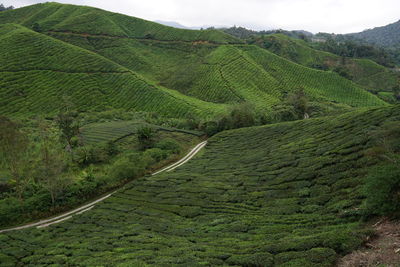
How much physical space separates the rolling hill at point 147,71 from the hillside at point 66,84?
0.35 m

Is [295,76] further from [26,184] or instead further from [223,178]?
[26,184]

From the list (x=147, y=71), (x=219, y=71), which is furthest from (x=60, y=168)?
(x=147, y=71)

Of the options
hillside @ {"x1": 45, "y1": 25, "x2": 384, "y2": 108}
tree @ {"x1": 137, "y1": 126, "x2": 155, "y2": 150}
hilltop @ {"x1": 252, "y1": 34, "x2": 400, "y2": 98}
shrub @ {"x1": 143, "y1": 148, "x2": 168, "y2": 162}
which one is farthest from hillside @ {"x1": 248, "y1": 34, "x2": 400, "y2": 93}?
shrub @ {"x1": 143, "y1": 148, "x2": 168, "y2": 162}

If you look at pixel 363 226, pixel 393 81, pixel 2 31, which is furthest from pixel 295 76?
pixel 2 31

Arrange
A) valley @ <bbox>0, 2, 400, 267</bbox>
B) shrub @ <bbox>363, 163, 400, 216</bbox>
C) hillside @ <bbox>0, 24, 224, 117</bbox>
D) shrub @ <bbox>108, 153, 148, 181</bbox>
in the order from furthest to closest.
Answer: hillside @ <bbox>0, 24, 224, 117</bbox>
shrub @ <bbox>108, 153, 148, 181</bbox>
valley @ <bbox>0, 2, 400, 267</bbox>
shrub @ <bbox>363, 163, 400, 216</bbox>

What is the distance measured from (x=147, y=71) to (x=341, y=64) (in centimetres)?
12666

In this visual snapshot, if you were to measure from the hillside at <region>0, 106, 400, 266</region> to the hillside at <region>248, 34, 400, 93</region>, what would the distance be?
129 meters

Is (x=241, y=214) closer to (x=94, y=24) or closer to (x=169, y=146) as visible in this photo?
(x=169, y=146)

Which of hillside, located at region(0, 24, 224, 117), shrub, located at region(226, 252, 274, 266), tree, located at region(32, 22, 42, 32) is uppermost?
tree, located at region(32, 22, 42, 32)

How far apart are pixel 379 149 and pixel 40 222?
41647mm

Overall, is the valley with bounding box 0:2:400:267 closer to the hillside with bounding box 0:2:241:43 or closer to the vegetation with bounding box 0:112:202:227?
the vegetation with bounding box 0:112:202:227

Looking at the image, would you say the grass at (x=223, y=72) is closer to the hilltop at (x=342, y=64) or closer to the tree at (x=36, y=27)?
the tree at (x=36, y=27)

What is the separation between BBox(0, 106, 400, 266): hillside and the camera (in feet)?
56.3

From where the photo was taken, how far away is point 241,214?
2709cm
